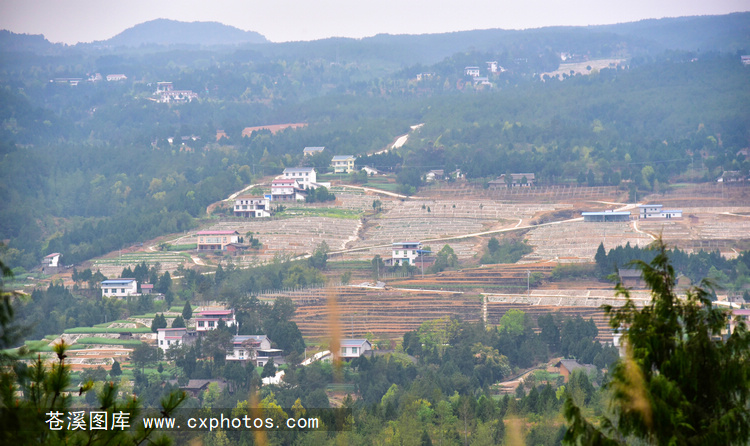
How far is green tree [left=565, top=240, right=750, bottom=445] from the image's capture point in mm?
4520

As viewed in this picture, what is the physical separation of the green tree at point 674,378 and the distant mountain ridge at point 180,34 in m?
156

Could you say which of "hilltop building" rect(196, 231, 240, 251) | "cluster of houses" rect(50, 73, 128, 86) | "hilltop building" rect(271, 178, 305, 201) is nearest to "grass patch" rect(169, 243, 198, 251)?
"hilltop building" rect(196, 231, 240, 251)

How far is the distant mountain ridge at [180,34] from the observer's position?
158125mm

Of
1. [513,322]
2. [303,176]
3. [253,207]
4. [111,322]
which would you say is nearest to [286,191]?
[253,207]

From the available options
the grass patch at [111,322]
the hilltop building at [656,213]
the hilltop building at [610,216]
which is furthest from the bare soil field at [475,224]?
the grass patch at [111,322]

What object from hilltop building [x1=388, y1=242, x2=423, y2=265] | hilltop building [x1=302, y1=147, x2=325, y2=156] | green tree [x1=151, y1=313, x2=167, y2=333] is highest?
hilltop building [x1=302, y1=147, x2=325, y2=156]

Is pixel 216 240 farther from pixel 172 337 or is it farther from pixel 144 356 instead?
pixel 144 356

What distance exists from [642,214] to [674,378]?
3424 centimetres

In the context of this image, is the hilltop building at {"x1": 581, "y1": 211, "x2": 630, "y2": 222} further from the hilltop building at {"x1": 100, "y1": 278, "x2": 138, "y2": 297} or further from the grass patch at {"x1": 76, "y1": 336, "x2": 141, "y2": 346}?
the grass patch at {"x1": 76, "y1": 336, "x2": 141, "y2": 346}

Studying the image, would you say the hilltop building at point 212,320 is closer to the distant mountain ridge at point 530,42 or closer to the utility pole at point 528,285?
the utility pole at point 528,285

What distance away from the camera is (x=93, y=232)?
42656mm

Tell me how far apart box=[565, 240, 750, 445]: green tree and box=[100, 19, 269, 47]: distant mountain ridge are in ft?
513

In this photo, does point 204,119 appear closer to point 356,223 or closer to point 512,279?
point 356,223

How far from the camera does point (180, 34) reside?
526ft
